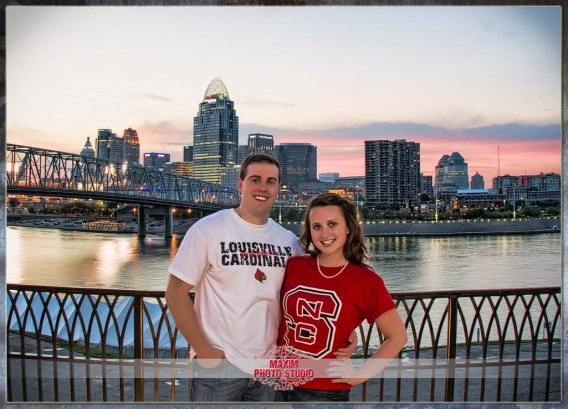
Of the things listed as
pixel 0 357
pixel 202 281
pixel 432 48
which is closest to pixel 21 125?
pixel 0 357

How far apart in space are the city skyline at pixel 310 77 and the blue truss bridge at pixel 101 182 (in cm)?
19

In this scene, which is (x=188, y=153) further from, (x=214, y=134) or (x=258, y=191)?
(x=258, y=191)

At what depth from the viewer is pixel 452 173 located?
3.19 m

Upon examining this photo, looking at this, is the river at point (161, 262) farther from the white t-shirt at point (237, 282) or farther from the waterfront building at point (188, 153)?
the white t-shirt at point (237, 282)

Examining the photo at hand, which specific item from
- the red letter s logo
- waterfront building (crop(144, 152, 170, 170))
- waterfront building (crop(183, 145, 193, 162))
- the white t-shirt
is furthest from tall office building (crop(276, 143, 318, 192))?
the red letter s logo

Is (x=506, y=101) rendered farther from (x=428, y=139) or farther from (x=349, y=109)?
(x=349, y=109)

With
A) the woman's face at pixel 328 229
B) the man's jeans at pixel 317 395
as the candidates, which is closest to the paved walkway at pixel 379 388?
the man's jeans at pixel 317 395

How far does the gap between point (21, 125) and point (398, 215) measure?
2.49 meters

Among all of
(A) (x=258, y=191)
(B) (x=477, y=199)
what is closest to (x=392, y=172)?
(B) (x=477, y=199)

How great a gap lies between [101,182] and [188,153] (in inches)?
35.1

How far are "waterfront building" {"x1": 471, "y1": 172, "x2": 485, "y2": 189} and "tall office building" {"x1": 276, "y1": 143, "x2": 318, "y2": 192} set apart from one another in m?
1.04

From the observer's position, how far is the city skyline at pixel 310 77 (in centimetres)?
264

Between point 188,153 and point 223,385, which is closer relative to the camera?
point 223,385

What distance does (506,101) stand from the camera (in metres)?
2.86
